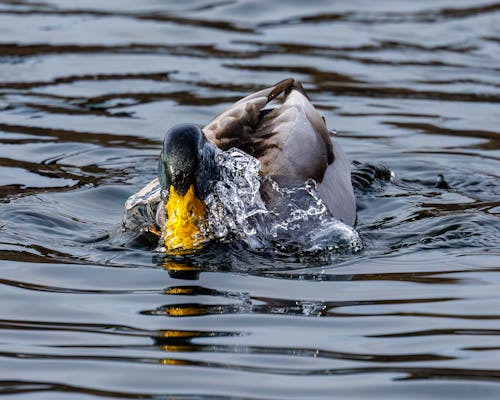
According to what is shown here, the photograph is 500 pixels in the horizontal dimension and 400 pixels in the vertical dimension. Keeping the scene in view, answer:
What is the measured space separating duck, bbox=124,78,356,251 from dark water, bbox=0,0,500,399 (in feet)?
0.81

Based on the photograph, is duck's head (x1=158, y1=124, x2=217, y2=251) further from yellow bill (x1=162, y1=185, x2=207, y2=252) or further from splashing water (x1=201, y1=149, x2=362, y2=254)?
splashing water (x1=201, y1=149, x2=362, y2=254)

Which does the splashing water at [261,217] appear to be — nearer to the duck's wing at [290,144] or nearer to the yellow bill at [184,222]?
the yellow bill at [184,222]

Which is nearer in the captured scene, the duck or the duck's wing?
the duck

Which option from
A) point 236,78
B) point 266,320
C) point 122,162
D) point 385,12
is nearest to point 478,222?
point 266,320

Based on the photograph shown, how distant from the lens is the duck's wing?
8680 mm

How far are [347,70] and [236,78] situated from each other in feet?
4.05

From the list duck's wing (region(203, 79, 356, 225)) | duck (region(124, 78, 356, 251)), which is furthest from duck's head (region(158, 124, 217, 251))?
duck's wing (region(203, 79, 356, 225))

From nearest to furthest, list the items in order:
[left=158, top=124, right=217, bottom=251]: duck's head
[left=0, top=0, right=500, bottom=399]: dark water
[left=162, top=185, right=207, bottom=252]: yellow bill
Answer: [left=0, top=0, right=500, bottom=399]: dark water → [left=158, top=124, right=217, bottom=251]: duck's head → [left=162, top=185, right=207, bottom=252]: yellow bill

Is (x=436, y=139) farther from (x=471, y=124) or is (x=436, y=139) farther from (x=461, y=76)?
(x=461, y=76)

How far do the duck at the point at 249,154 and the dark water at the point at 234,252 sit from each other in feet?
0.81

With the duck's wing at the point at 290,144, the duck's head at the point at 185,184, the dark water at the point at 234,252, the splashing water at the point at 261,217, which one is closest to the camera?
the dark water at the point at 234,252

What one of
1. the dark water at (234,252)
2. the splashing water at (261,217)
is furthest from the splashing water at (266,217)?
the dark water at (234,252)

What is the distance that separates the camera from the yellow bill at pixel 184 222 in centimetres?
787

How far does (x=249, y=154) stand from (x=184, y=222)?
1047 mm
